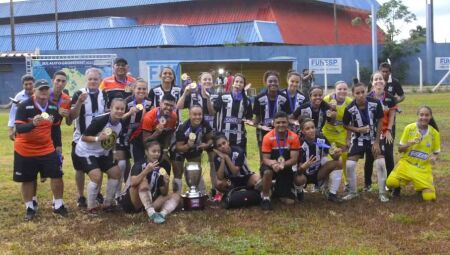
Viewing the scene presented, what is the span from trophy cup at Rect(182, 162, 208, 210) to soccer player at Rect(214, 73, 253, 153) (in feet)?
2.63

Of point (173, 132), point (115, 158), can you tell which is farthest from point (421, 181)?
point (115, 158)

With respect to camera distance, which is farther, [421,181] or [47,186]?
[47,186]

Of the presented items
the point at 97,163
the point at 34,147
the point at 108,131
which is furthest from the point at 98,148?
the point at 34,147

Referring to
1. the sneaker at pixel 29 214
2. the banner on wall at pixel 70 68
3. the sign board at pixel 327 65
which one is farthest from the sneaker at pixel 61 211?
the sign board at pixel 327 65

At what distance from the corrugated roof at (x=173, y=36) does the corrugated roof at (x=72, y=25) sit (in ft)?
6.40

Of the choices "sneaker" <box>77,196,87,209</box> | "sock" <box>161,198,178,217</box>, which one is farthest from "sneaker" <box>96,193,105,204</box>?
"sock" <box>161,198,178,217</box>

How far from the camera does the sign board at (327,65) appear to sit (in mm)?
35719

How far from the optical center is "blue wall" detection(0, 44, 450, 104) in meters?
32.3

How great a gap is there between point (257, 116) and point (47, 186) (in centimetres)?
376

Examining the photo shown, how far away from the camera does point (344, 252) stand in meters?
5.86

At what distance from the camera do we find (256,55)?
38094 millimetres

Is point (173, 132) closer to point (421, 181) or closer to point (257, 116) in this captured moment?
point (257, 116)

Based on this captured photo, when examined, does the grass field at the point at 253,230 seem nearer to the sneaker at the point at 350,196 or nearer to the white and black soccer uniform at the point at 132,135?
the sneaker at the point at 350,196

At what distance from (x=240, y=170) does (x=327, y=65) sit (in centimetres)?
2877
